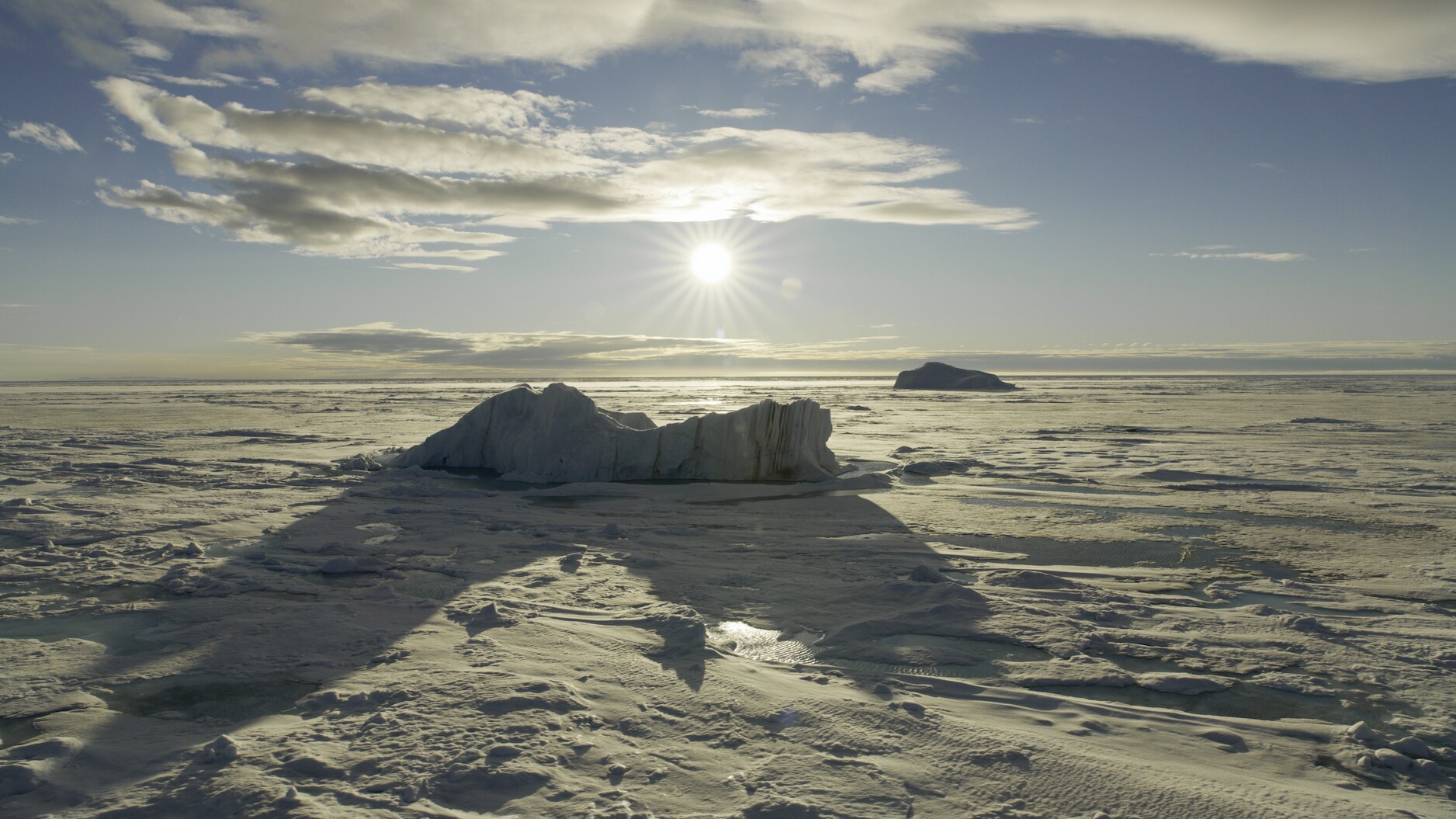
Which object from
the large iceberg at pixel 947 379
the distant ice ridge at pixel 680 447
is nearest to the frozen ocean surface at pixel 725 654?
the distant ice ridge at pixel 680 447

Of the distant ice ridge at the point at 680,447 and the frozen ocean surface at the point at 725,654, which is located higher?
the distant ice ridge at the point at 680,447

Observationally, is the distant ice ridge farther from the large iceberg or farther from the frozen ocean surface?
the large iceberg

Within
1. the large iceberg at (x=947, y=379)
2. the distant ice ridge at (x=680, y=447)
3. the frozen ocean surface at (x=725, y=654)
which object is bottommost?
the frozen ocean surface at (x=725, y=654)

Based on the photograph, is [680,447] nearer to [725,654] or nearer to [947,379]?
[725,654]

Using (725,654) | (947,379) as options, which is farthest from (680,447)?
(947,379)

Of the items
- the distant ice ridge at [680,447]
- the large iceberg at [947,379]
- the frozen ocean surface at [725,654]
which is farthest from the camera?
the large iceberg at [947,379]

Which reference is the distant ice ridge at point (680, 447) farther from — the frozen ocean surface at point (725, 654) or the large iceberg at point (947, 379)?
the large iceberg at point (947, 379)
